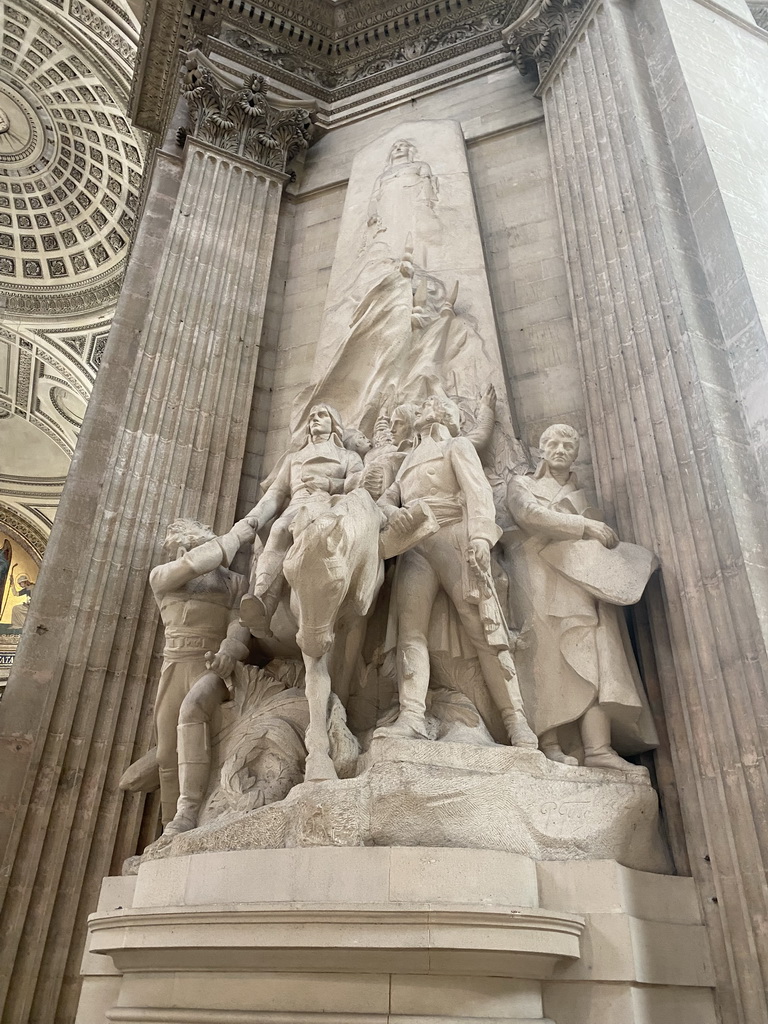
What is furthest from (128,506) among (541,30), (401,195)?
(541,30)

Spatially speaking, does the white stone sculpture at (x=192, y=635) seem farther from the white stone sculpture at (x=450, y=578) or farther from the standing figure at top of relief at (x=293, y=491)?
the white stone sculpture at (x=450, y=578)

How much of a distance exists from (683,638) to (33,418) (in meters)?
22.6

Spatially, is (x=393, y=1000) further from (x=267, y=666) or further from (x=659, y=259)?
(x=659, y=259)

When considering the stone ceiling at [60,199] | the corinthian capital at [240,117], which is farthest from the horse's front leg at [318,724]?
the stone ceiling at [60,199]

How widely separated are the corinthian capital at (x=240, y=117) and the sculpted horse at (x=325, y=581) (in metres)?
6.91

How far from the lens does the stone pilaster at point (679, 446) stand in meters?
4.04

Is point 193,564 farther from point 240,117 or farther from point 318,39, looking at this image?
point 318,39

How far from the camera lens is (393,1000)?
3309 mm

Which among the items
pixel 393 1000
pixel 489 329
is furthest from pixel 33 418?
pixel 393 1000


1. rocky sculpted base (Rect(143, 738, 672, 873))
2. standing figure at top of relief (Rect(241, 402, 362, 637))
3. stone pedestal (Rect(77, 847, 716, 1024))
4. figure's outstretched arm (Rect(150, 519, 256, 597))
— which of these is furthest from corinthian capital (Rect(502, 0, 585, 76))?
stone pedestal (Rect(77, 847, 716, 1024))

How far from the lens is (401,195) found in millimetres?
7977

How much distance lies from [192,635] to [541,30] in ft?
23.4

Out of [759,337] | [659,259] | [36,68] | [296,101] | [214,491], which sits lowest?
[759,337]

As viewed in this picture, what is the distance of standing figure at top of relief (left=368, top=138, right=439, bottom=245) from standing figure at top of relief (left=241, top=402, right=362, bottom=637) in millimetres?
2682
